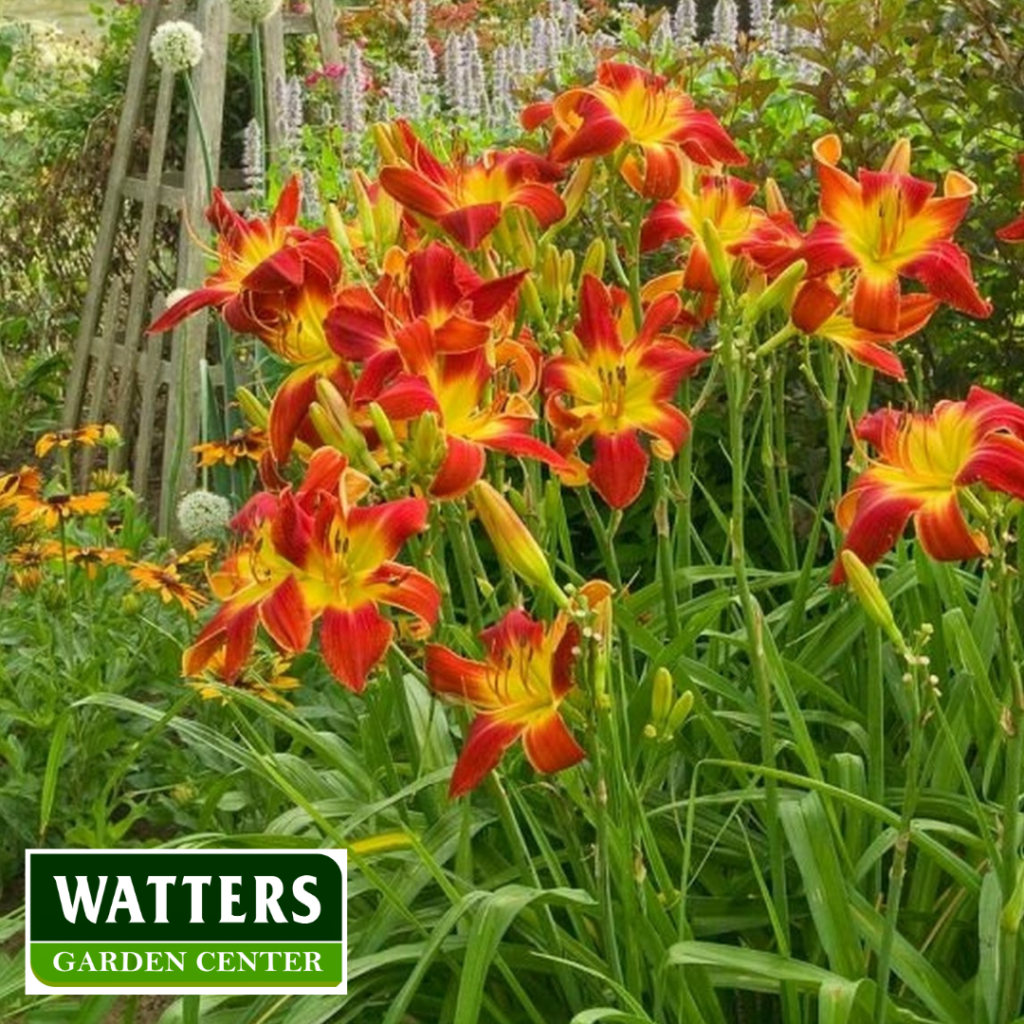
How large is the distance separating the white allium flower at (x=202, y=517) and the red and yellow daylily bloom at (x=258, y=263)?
63.8 inches

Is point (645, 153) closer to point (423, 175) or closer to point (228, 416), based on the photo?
point (423, 175)

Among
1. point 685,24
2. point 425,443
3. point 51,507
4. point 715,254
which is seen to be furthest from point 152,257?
point 425,443

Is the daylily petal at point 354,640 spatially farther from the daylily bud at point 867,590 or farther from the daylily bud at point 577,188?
the daylily bud at point 577,188

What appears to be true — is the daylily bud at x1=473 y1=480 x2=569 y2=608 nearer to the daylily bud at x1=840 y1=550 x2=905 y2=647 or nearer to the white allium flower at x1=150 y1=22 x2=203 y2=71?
the daylily bud at x1=840 y1=550 x2=905 y2=647

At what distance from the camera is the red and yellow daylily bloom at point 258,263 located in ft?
5.66

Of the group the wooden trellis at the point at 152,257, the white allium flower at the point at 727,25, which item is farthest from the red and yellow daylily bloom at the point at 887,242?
the wooden trellis at the point at 152,257

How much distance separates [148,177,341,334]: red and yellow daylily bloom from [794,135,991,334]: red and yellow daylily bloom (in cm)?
46

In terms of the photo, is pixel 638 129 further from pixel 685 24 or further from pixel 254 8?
pixel 685 24

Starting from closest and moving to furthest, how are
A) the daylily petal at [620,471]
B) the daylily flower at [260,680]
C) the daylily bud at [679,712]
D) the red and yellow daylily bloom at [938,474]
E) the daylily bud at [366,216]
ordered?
the red and yellow daylily bloom at [938,474] → the daylily bud at [679,712] → the daylily petal at [620,471] → the daylily bud at [366,216] → the daylily flower at [260,680]

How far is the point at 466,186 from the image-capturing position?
6.02ft

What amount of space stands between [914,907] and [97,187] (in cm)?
399

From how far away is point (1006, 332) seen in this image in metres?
3.05

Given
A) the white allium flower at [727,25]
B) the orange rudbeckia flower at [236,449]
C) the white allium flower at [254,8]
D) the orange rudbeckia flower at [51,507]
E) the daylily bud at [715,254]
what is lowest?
the orange rudbeckia flower at [51,507]

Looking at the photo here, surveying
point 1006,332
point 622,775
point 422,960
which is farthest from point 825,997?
point 1006,332
